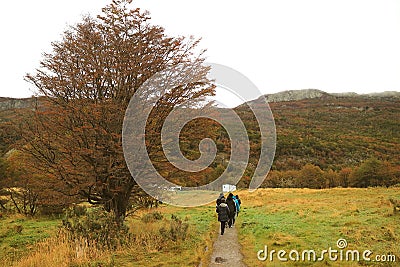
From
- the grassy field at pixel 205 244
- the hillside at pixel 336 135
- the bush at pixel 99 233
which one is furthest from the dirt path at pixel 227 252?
the hillside at pixel 336 135

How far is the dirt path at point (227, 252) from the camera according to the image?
397 inches

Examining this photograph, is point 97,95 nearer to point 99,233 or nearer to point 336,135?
point 99,233

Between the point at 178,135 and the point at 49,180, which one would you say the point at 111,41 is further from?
the point at 49,180

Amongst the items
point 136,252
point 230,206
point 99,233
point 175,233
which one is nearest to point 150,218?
point 230,206

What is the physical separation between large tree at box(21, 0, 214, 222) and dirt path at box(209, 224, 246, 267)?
4.20 metres

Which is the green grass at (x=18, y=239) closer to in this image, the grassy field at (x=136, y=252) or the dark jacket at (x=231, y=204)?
the grassy field at (x=136, y=252)

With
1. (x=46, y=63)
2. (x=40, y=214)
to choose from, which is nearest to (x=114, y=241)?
(x=46, y=63)

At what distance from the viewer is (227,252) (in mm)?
11750

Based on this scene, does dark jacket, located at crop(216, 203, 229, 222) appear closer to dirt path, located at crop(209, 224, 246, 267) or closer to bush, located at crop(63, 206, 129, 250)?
dirt path, located at crop(209, 224, 246, 267)

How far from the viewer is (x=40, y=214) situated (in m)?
26.5

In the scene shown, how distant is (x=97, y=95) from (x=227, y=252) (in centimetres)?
778

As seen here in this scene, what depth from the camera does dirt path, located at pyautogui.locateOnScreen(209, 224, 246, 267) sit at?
33.1 feet

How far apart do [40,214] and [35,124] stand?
16.3 meters

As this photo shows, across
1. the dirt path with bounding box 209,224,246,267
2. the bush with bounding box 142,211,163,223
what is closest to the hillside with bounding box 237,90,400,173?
the bush with bounding box 142,211,163,223
